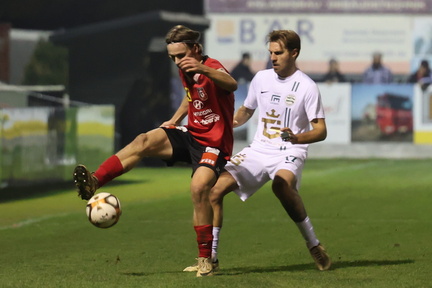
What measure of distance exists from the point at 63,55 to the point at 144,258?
43183 millimetres

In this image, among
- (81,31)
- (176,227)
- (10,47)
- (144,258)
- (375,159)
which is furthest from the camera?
(10,47)

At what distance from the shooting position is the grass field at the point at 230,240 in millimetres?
9164

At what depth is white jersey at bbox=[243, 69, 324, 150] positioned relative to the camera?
9648 millimetres

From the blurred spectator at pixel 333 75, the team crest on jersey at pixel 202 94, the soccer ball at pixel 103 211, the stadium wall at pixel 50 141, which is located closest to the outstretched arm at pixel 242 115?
the team crest on jersey at pixel 202 94

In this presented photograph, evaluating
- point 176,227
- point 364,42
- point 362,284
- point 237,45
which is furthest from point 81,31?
point 362,284

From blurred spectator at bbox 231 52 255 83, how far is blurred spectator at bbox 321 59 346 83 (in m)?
2.36

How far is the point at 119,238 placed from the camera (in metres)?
12.9

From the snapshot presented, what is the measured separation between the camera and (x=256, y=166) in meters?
9.86

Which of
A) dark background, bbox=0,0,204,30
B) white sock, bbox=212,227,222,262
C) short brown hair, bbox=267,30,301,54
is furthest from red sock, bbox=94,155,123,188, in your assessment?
dark background, bbox=0,0,204,30

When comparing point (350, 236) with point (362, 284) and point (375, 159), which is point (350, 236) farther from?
point (375, 159)

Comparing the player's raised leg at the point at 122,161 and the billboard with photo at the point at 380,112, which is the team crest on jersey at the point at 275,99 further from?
the billboard with photo at the point at 380,112

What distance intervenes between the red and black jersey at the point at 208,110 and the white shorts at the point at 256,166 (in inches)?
19.4

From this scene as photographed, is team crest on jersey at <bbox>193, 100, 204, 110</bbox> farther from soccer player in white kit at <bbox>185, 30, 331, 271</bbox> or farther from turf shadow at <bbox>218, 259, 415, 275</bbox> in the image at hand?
turf shadow at <bbox>218, 259, 415, 275</bbox>

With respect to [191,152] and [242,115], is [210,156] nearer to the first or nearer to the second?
[191,152]
